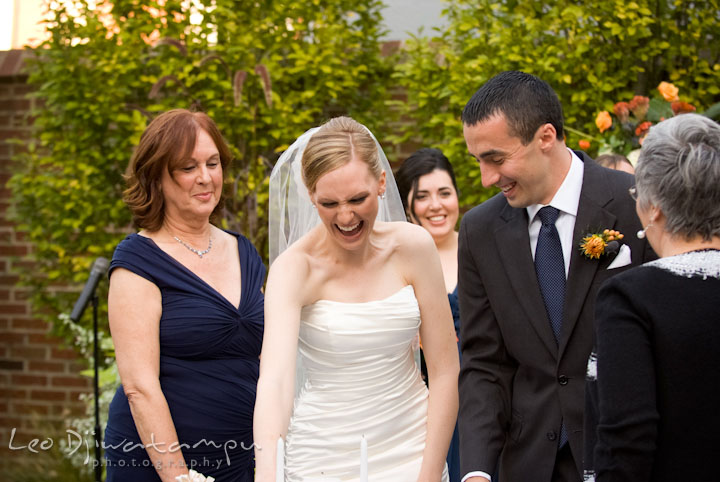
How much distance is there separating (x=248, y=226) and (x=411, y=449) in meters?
2.89

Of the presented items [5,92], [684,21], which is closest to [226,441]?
[684,21]

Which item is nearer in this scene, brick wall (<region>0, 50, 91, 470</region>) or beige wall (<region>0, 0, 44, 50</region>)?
brick wall (<region>0, 50, 91, 470</region>)

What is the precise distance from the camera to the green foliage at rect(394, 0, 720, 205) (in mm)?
5113

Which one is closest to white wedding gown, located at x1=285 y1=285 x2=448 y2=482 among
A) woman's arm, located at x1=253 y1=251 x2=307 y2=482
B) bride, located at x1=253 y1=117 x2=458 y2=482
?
bride, located at x1=253 y1=117 x2=458 y2=482

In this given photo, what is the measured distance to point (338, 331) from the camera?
9.79 feet

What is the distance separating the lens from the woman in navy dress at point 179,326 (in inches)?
126

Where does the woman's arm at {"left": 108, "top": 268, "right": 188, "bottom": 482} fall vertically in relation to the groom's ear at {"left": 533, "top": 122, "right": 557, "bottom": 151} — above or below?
below

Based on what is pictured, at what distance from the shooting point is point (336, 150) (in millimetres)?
2844

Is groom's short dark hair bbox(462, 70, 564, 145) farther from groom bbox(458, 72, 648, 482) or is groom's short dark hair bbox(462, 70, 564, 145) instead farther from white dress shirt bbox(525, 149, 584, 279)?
white dress shirt bbox(525, 149, 584, 279)

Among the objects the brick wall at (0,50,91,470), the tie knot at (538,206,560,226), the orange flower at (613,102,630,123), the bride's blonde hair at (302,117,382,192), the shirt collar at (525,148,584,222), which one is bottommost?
the brick wall at (0,50,91,470)

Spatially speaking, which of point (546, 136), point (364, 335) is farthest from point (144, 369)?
point (546, 136)

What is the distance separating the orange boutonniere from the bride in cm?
73

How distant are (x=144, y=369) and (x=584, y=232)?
1734 millimetres

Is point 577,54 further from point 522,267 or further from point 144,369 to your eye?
point 144,369
